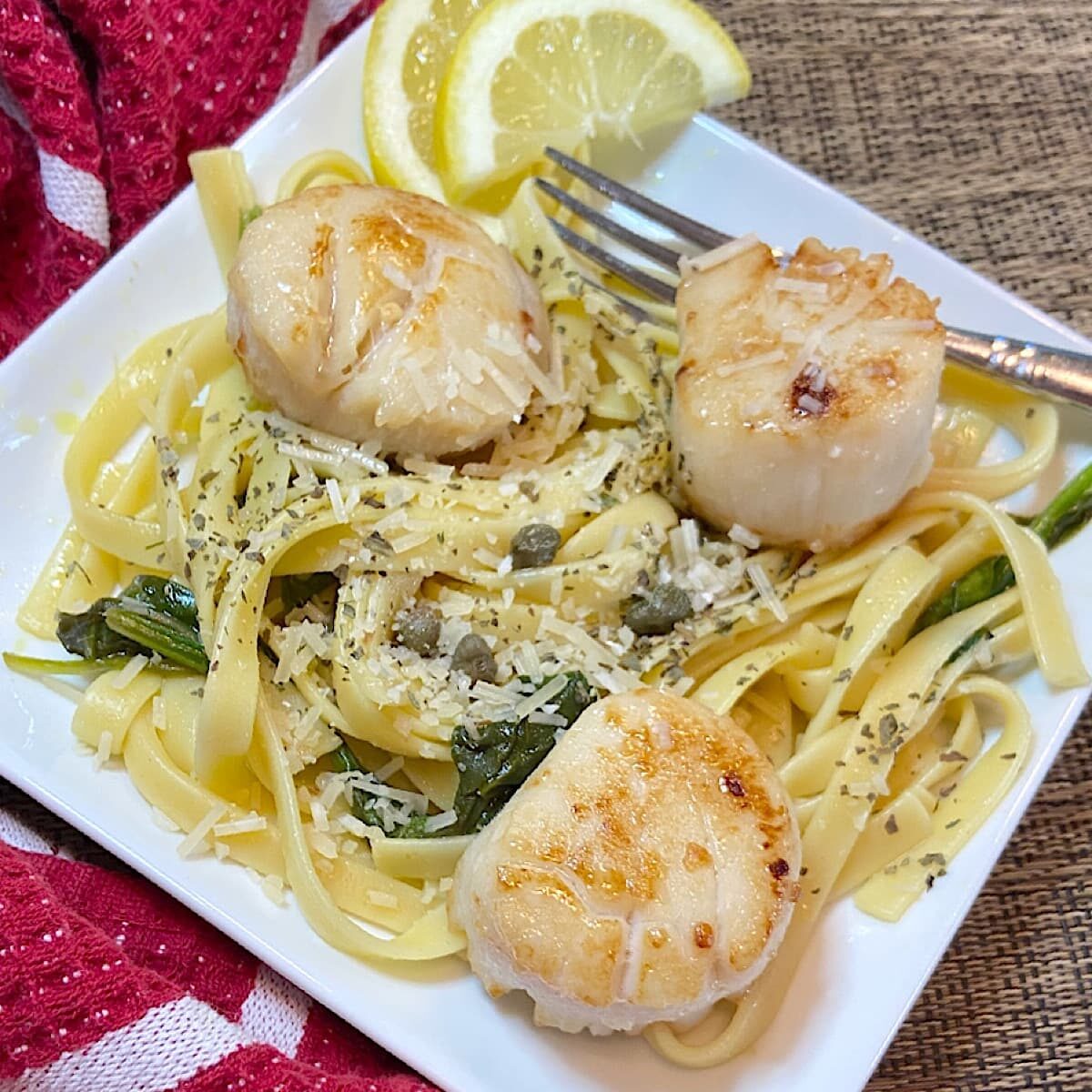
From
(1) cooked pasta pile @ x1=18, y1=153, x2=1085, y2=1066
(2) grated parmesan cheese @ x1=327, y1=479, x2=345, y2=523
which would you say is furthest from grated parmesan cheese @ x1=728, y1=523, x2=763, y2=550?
(2) grated parmesan cheese @ x1=327, y1=479, x2=345, y2=523

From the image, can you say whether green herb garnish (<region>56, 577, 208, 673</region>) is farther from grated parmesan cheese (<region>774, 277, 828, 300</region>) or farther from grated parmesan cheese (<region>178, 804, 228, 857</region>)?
grated parmesan cheese (<region>774, 277, 828, 300</region>)

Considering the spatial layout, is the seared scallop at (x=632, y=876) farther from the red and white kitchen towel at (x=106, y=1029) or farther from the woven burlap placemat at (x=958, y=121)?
the woven burlap placemat at (x=958, y=121)

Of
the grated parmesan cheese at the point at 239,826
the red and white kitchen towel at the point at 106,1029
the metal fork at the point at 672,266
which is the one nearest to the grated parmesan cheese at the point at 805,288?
the metal fork at the point at 672,266

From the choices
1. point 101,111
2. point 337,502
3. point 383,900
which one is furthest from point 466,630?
point 101,111

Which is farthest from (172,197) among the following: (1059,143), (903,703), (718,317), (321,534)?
(1059,143)

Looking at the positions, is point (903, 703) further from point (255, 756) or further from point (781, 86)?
point (781, 86)

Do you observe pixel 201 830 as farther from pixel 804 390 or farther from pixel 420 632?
pixel 804 390
